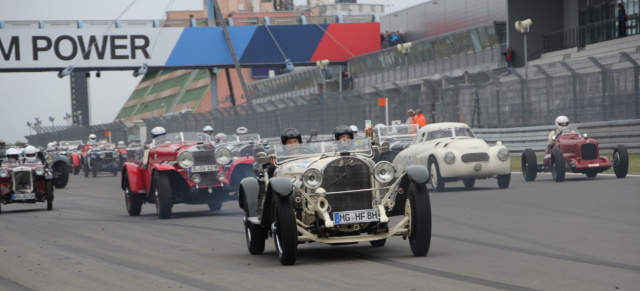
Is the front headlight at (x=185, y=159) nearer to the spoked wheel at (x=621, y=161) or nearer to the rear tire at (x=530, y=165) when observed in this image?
the rear tire at (x=530, y=165)

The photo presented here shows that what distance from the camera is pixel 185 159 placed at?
678 inches

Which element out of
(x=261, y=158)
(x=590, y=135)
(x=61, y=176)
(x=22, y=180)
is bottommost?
Answer: (x=61, y=176)

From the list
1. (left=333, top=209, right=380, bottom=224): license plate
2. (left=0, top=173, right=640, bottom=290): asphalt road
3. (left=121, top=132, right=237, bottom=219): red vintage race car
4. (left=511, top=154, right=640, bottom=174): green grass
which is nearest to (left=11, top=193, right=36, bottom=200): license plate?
(left=0, top=173, right=640, bottom=290): asphalt road

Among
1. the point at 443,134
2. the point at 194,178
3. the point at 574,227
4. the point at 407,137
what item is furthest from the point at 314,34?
the point at 574,227

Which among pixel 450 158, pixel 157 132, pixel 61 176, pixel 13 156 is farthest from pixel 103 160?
pixel 450 158

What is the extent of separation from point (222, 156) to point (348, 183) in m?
8.12

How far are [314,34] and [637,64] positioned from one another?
126 ft

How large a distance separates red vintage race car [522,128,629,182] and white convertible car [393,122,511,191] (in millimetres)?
1258

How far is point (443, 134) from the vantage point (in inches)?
837

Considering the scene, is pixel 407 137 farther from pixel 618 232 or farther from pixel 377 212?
pixel 377 212

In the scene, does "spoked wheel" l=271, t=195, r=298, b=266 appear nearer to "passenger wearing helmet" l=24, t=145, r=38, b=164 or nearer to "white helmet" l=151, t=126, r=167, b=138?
"white helmet" l=151, t=126, r=167, b=138

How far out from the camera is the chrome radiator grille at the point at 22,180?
20.5 m

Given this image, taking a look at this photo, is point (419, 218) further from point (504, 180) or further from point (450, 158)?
point (504, 180)

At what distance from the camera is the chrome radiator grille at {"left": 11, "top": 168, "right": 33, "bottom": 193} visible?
67.2 ft
